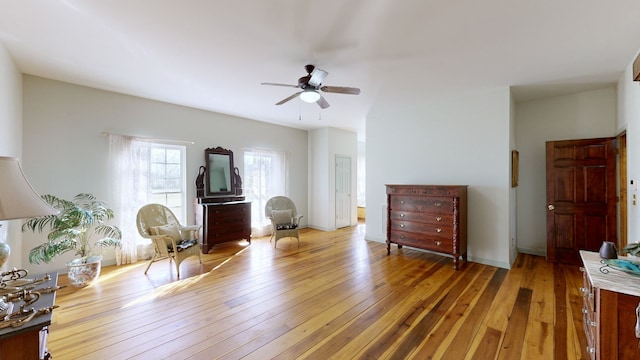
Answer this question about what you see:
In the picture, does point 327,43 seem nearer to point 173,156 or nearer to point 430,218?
point 430,218

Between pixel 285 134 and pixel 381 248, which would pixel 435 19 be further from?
pixel 285 134

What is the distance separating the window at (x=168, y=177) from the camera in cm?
431

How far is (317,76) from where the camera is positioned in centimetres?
271

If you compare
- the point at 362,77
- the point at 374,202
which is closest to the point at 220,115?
the point at 362,77

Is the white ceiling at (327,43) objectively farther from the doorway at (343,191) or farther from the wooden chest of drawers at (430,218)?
Answer: the doorway at (343,191)

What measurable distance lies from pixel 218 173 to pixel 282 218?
5.03ft

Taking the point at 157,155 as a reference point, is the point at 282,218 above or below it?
below

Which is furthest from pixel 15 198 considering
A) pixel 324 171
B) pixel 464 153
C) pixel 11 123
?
pixel 324 171

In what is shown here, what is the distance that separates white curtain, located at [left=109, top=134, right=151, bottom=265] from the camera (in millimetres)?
3826

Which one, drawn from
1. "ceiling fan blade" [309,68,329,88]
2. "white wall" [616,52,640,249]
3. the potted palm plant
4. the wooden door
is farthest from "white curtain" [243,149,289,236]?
the wooden door

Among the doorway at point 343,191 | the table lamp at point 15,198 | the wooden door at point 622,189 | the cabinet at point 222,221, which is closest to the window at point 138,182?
the cabinet at point 222,221

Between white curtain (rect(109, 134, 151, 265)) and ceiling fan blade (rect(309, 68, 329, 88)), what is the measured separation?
121 inches

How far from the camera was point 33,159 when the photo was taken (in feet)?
10.8

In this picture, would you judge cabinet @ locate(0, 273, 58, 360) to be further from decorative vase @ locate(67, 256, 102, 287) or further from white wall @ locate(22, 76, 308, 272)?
white wall @ locate(22, 76, 308, 272)
